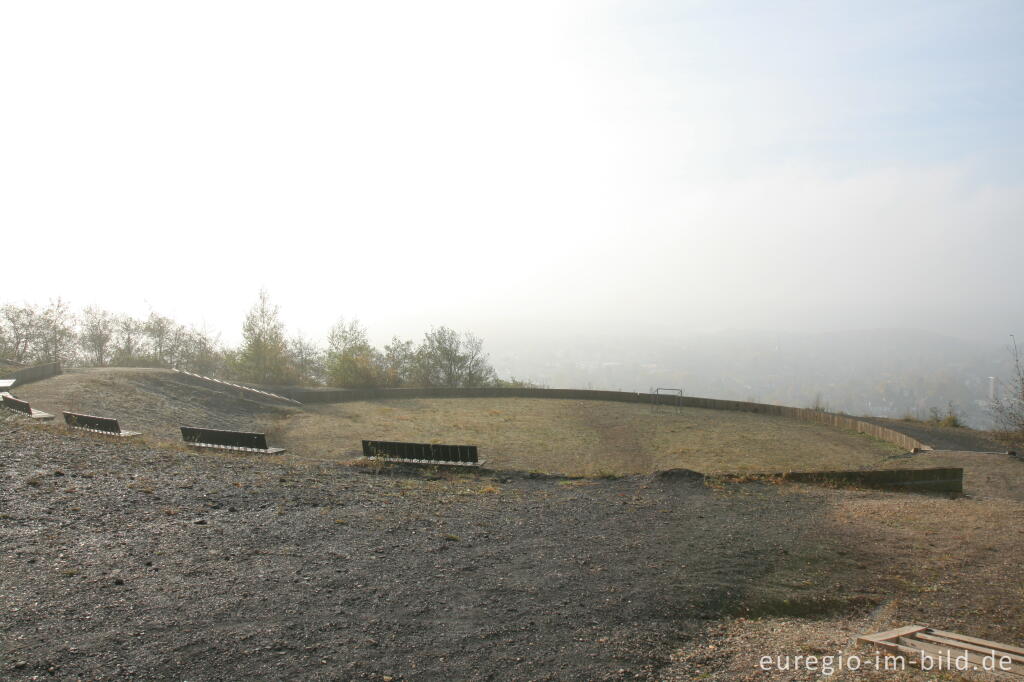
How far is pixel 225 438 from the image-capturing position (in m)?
12.2

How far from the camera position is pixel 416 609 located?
4.62 meters

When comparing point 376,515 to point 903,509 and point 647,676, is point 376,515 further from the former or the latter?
point 903,509

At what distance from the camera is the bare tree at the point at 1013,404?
58.6ft

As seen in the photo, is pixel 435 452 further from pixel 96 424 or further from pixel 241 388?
pixel 241 388

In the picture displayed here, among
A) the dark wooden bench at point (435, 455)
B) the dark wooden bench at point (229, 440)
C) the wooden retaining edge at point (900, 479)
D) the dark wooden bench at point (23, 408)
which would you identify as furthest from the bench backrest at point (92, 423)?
the wooden retaining edge at point (900, 479)

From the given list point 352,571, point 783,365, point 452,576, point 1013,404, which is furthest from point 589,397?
point 783,365

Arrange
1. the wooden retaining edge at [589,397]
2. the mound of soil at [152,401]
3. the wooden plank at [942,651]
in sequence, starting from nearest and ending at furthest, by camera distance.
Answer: the wooden plank at [942,651] → the mound of soil at [152,401] → the wooden retaining edge at [589,397]

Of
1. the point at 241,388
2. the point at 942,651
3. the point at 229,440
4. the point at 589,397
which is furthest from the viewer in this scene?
the point at 589,397

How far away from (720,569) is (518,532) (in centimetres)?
214


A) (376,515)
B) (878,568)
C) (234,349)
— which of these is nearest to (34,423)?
(376,515)

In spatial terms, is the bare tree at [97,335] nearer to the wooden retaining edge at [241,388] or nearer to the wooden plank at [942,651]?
the wooden retaining edge at [241,388]

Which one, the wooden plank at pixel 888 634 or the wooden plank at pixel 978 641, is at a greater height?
the wooden plank at pixel 888 634

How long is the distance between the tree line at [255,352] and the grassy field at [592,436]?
858cm

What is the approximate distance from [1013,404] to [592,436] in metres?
11.9
